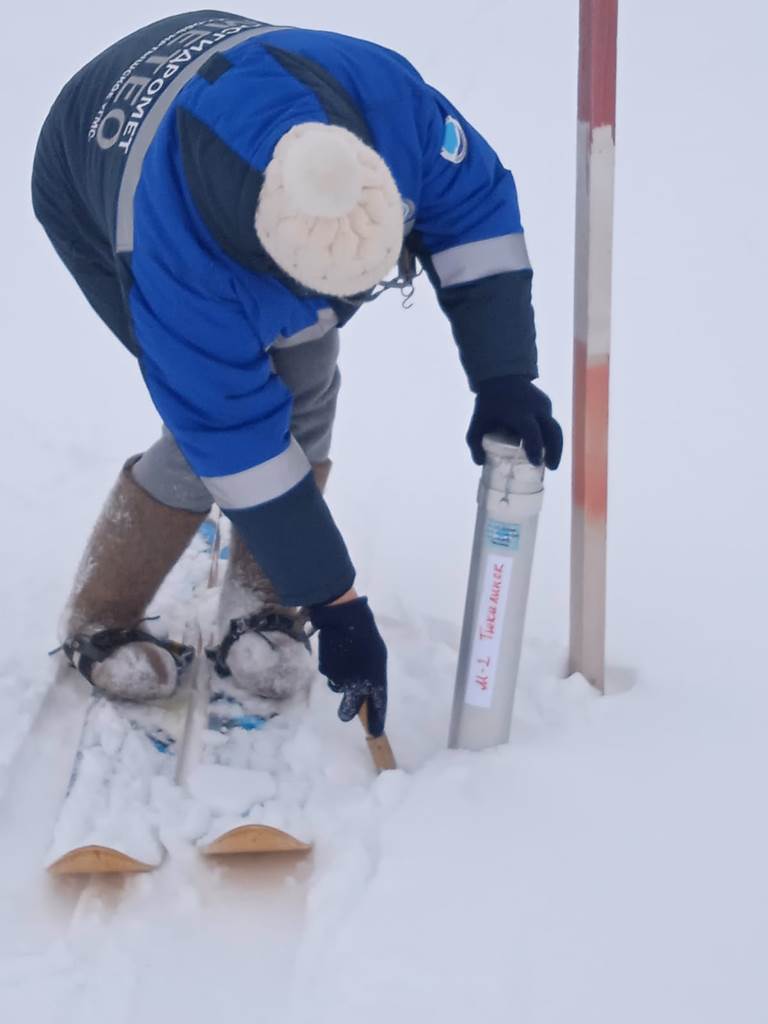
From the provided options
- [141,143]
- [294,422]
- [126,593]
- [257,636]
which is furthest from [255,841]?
[141,143]

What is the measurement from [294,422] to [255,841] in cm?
68

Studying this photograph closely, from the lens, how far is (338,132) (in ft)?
3.83

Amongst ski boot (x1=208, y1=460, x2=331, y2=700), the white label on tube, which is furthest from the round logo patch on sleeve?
ski boot (x1=208, y1=460, x2=331, y2=700)

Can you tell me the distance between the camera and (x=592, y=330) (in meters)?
1.64

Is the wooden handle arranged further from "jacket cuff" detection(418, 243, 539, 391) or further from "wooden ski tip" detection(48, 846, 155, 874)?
"jacket cuff" detection(418, 243, 539, 391)

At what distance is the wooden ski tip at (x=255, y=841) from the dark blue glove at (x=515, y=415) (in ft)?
1.91

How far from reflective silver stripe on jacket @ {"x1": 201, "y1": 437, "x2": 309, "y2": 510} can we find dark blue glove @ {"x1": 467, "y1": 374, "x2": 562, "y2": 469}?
0.93ft

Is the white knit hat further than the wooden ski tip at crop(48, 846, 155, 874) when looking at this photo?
No

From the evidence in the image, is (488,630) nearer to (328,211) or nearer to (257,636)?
(257,636)

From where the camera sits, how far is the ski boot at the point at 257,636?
1858mm

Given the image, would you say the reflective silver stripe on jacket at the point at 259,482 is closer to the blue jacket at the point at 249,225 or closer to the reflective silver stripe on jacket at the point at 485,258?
the blue jacket at the point at 249,225

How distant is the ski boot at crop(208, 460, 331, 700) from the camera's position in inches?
73.2

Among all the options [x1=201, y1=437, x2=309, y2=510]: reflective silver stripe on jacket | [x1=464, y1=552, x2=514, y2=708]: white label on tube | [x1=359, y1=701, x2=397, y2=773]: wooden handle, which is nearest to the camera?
[x1=201, y1=437, x2=309, y2=510]: reflective silver stripe on jacket

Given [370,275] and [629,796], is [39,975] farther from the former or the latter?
[370,275]
